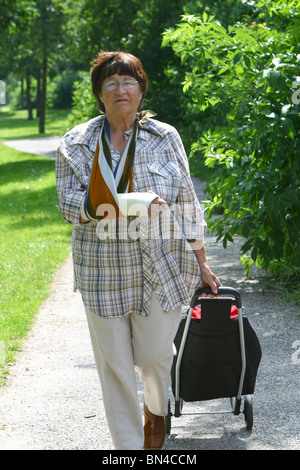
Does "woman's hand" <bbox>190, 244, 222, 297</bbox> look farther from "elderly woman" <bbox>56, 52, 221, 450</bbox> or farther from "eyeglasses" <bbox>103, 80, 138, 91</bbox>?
"eyeglasses" <bbox>103, 80, 138, 91</bbox>

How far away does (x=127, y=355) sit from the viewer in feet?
11.9

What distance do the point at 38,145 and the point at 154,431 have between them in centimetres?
3128

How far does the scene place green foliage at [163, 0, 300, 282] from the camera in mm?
5789

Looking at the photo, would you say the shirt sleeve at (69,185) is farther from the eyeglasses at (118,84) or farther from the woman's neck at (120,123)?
the eyeglasses at (118,84)

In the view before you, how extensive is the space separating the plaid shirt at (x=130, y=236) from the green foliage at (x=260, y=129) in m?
2.05

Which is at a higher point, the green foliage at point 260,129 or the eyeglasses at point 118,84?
the eyeglasses at point 118,84

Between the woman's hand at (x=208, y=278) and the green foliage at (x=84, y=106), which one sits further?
the green foliage at (x=84, y=106)

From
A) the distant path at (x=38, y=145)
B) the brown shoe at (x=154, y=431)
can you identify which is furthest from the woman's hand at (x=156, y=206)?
the distant path at (x=38, y=145)

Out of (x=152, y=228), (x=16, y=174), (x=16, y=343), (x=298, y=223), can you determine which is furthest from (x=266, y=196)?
(x=16, y=174)

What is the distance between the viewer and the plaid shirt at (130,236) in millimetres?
3508

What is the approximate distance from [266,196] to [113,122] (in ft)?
8.22

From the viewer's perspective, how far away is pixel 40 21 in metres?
35.0

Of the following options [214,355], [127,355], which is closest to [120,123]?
[127,355]

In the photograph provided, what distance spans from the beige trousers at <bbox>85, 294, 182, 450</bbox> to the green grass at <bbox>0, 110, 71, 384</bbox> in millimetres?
1707
